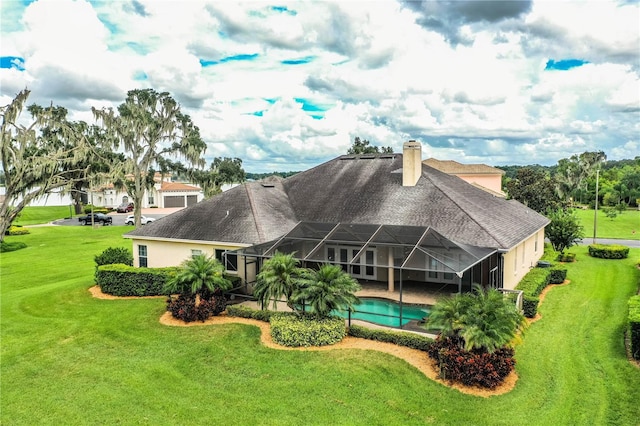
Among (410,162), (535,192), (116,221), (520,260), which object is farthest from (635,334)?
(116,221)

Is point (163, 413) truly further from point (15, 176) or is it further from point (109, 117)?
point (109, 117)

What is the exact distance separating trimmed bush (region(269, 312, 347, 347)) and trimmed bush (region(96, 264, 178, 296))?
7676 mm

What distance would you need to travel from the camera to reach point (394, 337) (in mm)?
13352

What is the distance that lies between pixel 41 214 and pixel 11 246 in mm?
36904

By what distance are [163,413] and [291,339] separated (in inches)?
180

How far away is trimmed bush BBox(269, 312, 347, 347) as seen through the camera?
13.4 metres

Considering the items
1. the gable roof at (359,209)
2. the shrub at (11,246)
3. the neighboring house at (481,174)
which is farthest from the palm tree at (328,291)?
the neighboring house at (481,174)

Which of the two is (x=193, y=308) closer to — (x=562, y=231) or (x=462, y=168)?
(x=562, y=231)

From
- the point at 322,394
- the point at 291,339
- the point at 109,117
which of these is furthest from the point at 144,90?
the point at 322,394

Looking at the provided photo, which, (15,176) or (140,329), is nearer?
(140,329)

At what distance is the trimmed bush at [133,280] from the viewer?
1923 centimetres

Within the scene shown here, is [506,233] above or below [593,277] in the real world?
above

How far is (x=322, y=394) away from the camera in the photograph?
10.5m

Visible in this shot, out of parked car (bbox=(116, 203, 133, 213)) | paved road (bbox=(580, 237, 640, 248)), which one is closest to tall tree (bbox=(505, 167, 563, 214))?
paved road (bbox=(580, 237, 640, 248))
